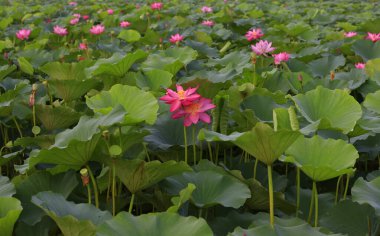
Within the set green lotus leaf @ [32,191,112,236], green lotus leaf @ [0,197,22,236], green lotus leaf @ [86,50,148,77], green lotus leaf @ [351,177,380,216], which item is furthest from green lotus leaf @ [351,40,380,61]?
green lotus leaf @ [0,197,22,236]

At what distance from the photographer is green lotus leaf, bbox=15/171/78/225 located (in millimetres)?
1049

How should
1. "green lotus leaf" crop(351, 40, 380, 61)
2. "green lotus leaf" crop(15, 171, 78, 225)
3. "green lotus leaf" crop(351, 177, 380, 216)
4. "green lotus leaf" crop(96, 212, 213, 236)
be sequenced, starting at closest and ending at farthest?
"green lotus leaf" crop(96, 212, 213, 236), "green lotus leaf" crop(351, 177, 380, 216), "green lotus leaf" crop(15, 171, 78, 225), "green lotus leaf" crop(351, 40, 380, 61)

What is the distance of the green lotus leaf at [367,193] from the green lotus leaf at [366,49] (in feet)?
3.87

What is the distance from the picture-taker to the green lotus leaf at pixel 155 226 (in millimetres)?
779

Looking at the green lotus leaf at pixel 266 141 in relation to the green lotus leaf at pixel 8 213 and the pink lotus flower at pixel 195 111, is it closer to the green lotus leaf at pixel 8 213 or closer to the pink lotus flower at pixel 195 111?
the pink lotus flower at pixel 195 111

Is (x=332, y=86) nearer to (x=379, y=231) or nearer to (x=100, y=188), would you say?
(x=379, y=231)

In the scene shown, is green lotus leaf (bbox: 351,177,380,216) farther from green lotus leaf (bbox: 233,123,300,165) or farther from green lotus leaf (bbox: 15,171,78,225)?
green lotus leaf (bbox: 15,171,78,225)

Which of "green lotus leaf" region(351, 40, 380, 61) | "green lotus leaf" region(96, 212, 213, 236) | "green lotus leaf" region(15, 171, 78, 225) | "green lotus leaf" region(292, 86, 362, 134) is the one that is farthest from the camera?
"green lotus leaf" region(351, 40, 380, 61)

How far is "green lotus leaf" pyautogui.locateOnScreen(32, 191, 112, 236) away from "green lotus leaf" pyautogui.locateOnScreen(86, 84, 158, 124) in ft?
0.81

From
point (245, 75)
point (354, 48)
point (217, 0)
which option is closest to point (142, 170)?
point (245, 75)

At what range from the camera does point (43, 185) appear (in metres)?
1.07

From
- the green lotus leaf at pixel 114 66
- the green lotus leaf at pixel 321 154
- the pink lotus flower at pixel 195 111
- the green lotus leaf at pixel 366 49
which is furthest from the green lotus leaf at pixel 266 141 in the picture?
the green lotus leaf at pixel 366 49

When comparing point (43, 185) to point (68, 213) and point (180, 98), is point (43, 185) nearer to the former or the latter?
point (68, 213)

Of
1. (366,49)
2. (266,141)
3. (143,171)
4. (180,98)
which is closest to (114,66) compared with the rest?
(180,98)
